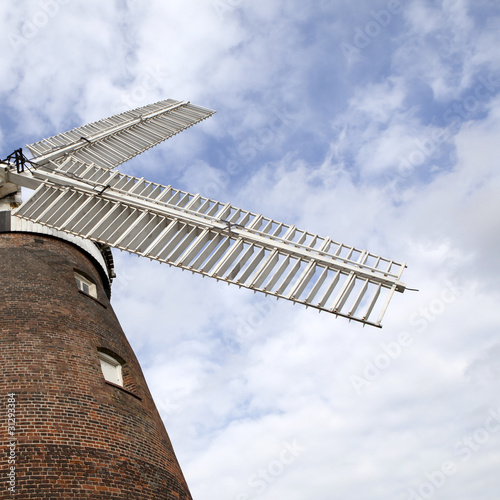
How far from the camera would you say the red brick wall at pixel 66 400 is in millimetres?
7312

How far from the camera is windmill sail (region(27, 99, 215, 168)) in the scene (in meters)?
13.7

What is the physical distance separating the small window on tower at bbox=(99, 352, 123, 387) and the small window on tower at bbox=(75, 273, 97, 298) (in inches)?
59.4

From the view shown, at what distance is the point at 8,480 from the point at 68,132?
32.5 ft

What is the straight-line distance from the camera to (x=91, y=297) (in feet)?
34.2

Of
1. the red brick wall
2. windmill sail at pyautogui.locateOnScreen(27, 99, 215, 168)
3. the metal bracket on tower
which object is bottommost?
the red brick wall

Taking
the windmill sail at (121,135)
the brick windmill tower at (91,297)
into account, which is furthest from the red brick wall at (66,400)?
the windmill sail at (121,135)

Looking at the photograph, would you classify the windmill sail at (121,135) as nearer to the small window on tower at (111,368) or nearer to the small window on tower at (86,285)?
the small window on tower at (86,285)

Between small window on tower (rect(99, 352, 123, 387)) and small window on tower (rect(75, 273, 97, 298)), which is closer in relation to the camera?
small window on tower (rect(99, 352, 123, 387))

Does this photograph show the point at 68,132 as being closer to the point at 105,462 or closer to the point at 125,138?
the point at 125,138

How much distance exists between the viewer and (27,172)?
11516 millimetres

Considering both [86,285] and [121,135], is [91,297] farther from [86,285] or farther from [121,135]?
[121,135]

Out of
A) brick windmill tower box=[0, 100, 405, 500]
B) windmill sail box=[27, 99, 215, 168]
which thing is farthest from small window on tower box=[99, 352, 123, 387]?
windmill sail box=[27, 99, 215, 168]

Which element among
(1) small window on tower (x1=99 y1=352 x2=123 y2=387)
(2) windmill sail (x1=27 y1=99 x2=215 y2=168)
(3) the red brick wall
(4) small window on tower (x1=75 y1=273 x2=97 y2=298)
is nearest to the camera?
(3) the red brick wall

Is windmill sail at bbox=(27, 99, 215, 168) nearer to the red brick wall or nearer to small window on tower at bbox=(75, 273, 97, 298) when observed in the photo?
small window on tower at bbox=(75, 273, 97, 298)
